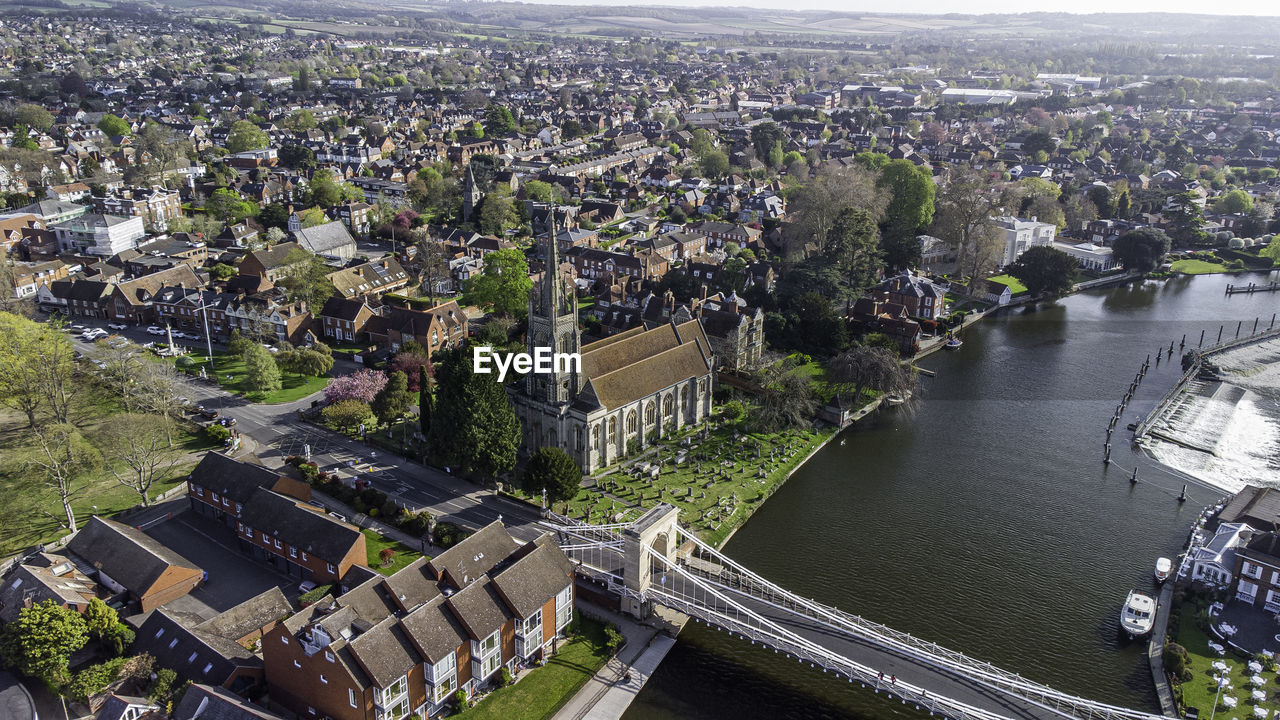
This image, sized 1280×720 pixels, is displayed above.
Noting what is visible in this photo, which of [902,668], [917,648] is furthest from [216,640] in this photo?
[917,648]

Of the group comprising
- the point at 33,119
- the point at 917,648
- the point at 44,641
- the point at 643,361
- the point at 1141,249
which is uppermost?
the point at 33,119

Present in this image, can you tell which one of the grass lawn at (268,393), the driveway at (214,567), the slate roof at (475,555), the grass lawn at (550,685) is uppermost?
the slate roof at (475,555)

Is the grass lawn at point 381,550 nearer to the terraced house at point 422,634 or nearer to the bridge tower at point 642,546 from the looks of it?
the terraced house at point 422,634

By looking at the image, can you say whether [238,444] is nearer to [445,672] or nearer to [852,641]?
[445,672]

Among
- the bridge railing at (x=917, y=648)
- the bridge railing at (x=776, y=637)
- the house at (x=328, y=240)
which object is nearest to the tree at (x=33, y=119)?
the house at (x=328, y=240)

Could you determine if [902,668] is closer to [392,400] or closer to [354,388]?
[392,400]

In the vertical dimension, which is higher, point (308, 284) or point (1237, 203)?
point (1237, 203)
